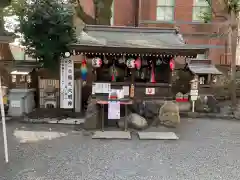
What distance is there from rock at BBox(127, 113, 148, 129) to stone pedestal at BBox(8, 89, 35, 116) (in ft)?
15.7

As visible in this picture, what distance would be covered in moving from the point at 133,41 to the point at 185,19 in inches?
354

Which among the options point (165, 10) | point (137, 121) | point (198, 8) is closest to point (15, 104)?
point (137, 121)

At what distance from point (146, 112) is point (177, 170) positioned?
14.7 ft

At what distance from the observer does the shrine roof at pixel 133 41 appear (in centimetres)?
972

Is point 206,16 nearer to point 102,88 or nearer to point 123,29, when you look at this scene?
point 123,29

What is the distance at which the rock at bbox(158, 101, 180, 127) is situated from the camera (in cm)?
1004

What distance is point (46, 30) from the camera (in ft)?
38.2

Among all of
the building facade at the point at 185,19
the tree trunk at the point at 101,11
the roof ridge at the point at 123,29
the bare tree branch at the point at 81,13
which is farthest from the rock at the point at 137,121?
the building facade at the point at 185,19

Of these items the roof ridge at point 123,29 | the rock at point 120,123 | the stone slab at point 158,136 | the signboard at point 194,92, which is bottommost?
the stone slab at point 158,136

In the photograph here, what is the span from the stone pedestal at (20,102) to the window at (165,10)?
10.7 metres

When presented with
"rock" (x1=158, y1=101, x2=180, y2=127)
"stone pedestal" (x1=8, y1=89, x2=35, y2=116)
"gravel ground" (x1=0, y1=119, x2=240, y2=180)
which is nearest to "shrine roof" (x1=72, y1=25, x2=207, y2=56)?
"rock" (x1=158, y1=101, x2=180, y2=127)

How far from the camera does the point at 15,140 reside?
8.27 meters

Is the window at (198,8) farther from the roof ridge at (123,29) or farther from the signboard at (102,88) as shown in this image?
the signboard at (102,88)

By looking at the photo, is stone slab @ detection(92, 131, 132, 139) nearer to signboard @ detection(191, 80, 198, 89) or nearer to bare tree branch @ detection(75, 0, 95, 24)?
signboard @ detection(191, 80, 198, 89)
